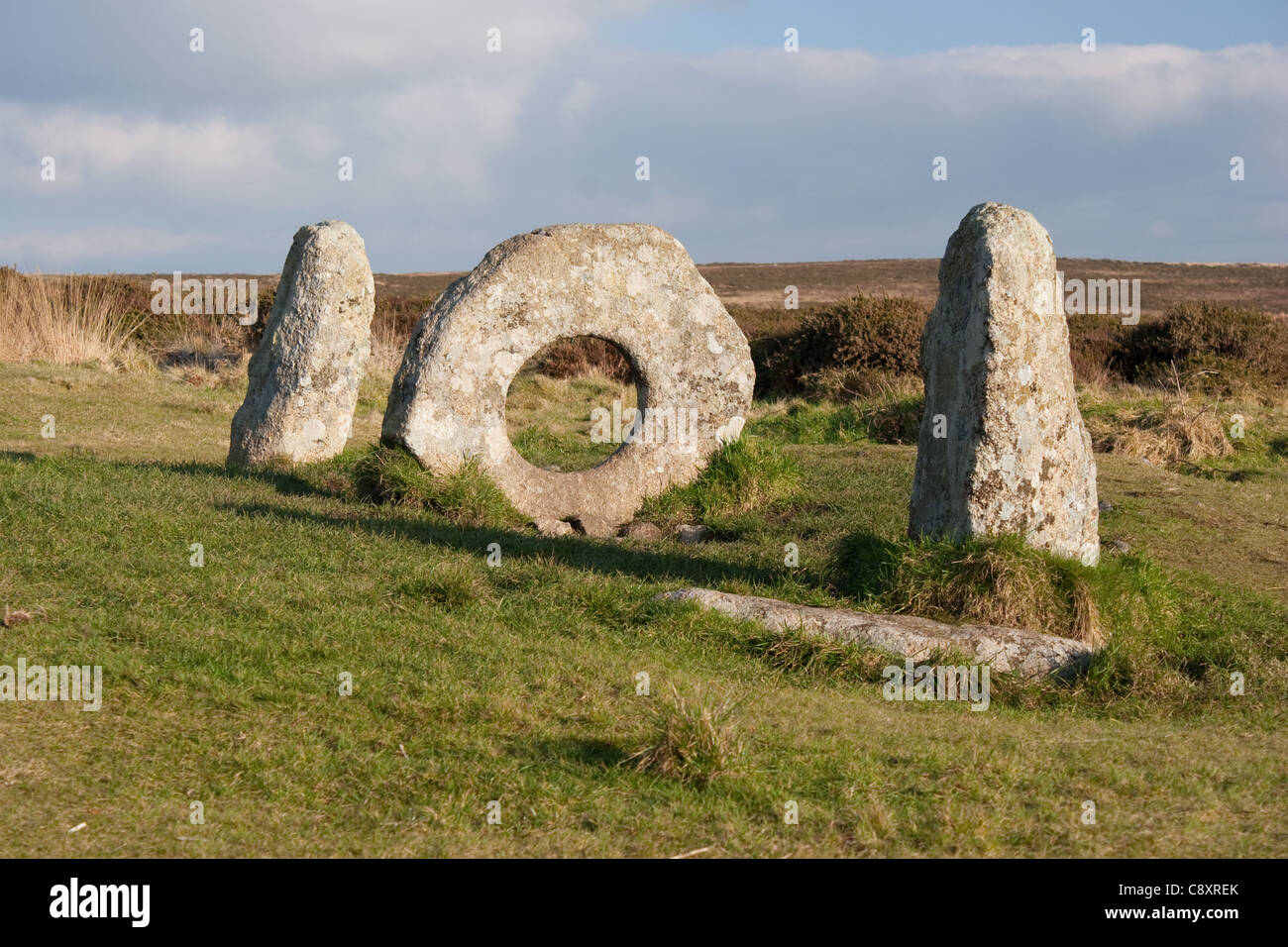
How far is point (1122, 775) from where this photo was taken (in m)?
5.36

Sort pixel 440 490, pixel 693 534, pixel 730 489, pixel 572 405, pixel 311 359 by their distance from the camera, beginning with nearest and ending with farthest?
pixel 440 490
pixel 693 534
pixel 730 489
pixel 311 359
pixel 572 405

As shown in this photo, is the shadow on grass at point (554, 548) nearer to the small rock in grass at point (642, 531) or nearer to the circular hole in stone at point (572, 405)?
the small rock in grass at point (642, 531)

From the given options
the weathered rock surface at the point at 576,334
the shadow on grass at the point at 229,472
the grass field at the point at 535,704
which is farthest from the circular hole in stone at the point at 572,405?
the grass field at the point at 535,704

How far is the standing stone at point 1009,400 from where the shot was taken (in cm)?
780

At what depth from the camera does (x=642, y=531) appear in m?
A: 10.9

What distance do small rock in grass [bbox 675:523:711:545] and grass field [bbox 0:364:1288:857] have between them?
9.1 inches

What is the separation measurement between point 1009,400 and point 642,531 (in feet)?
13.2

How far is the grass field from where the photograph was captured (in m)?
4.69

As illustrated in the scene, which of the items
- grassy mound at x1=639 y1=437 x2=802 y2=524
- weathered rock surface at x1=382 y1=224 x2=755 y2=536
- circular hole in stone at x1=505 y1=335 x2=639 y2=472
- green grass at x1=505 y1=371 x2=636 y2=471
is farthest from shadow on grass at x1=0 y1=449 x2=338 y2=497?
grassy mound at x1=639 y1=437 x2=802 y2=524

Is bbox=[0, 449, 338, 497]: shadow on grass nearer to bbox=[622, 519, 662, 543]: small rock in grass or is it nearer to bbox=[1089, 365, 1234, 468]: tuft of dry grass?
bbox=[622, 519, 662, 543]: small rock in grass

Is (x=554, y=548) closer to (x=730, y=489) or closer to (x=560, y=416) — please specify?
(x=730, y=489)

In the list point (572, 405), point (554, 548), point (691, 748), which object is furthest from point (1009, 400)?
point (572, 405)

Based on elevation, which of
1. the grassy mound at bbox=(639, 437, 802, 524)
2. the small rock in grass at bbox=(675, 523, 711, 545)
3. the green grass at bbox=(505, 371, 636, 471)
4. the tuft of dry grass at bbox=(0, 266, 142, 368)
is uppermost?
the tuft of dry grass at bbox=(0, 266, 142, 368)
